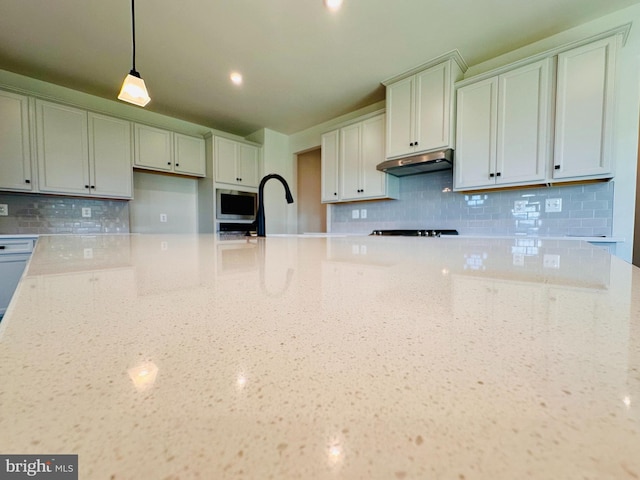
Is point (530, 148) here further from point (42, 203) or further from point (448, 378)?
point (42, 203)

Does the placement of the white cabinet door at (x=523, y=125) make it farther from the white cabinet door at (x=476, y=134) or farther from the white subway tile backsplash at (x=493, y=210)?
the white subway tile backsplash at (x=493, y=210)

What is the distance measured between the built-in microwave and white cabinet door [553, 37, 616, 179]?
3259mm

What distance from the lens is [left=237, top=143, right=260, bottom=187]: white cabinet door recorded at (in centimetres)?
377

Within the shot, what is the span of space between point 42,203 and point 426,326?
384 cm

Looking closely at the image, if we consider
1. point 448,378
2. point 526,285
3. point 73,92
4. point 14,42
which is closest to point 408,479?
point 448,378

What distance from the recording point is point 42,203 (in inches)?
109

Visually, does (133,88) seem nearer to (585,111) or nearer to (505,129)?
(505,129)

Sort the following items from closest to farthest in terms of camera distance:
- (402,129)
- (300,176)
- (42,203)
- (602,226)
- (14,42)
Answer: (602,226) → (14,42) → (402,129) → (42,203) → (300,176)

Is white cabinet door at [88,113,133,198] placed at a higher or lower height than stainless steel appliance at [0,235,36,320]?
higher

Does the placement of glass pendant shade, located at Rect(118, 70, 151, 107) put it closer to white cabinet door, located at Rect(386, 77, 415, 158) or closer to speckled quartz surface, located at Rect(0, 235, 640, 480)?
speckled quartz surface, located at Rect(0, 235, 640, 480)

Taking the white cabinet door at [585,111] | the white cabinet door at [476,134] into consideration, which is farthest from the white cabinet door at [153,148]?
the white cabinet door at [585,111]

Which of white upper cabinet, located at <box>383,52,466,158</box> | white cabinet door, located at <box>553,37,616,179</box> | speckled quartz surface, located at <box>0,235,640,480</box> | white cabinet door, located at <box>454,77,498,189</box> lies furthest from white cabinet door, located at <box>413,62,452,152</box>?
speckled quartz surface, located at <box>0,235,640,480</box>

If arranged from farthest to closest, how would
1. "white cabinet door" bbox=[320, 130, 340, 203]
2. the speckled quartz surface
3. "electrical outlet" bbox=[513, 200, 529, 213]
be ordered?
"white cabinet door" bbox=[320, 130, 340, 203] → "electrical outlet" bbox=[513, 200, 529, 213] → the speckled quartz surface

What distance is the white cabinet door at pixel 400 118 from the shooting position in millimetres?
2543
